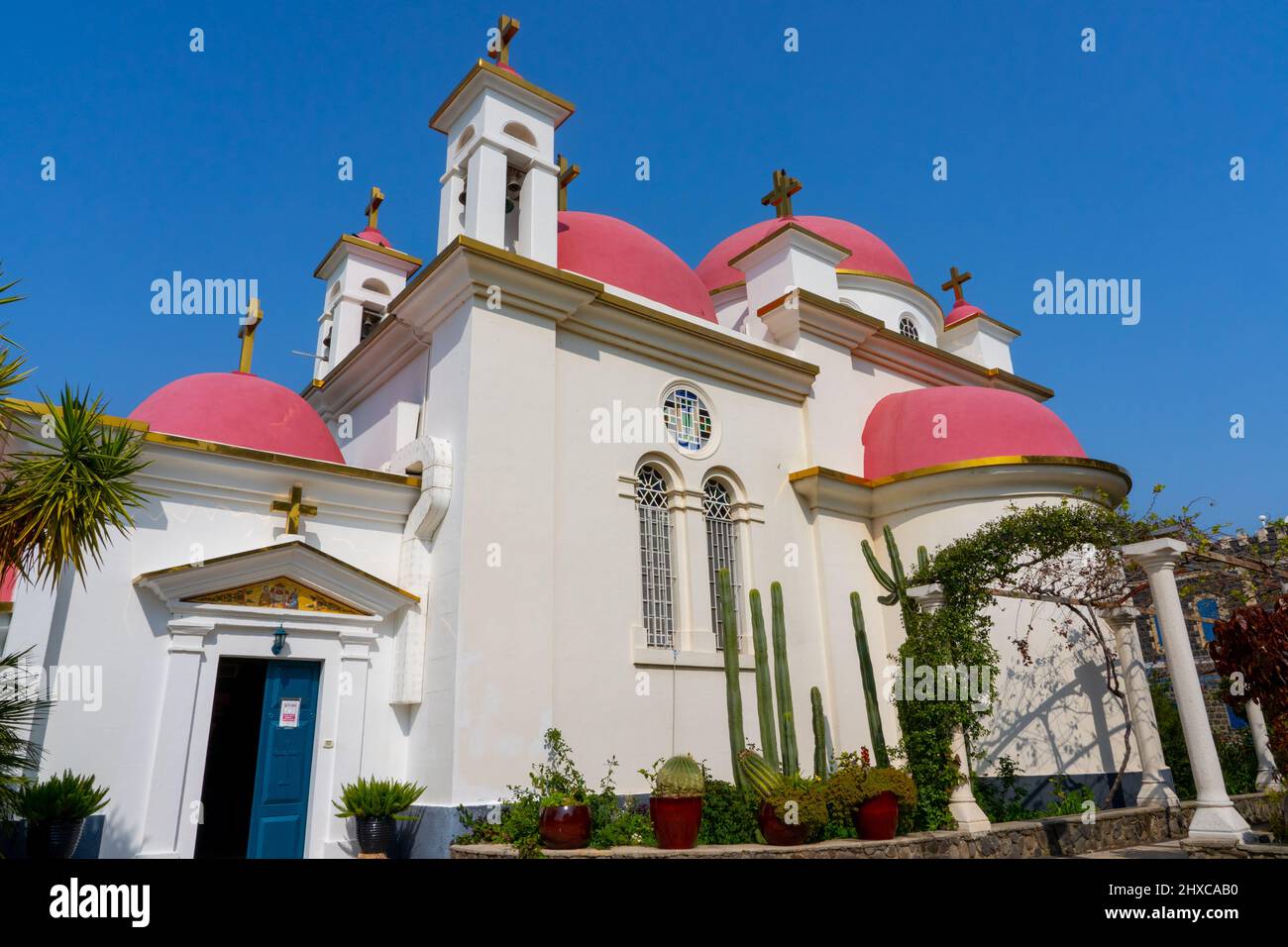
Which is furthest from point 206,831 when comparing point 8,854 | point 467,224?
point 467,224

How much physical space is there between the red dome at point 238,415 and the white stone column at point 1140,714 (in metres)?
12.6

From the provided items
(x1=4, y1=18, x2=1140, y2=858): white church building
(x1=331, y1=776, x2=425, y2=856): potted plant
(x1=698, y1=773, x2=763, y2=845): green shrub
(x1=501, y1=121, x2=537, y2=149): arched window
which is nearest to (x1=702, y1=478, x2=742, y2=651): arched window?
(x1=4, y1=18, x2=1140, y2=858): white church building

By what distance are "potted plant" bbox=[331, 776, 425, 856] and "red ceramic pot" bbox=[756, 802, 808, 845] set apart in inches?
Result: 155

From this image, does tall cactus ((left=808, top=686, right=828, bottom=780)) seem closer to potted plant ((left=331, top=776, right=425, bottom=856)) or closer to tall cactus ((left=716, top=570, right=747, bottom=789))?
tall cactus ((left=716, top=570, right=747, bottom=789))

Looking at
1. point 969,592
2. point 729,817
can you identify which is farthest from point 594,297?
point 729,817

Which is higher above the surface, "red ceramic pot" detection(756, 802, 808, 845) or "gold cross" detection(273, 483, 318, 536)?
"gold cross" detection(273, 483, 318, 536)

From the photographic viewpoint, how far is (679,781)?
28.7ft

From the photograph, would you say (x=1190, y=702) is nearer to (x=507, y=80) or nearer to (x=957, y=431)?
(x=957, y=431)

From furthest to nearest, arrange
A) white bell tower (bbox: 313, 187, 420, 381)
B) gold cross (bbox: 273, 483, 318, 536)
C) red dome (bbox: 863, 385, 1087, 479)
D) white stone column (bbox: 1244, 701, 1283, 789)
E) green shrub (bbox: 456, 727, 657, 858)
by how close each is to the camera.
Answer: white bell tower (bbox: 313, 187, 420, 381), red dome (bbox: 863, 385, 1087, 479), white stone column (bbox: 1244, 701, 1283, 789), gold cross (bbox: 273, 483, 318, 536), green shrub (bbox: 456, 727, 657, 858)

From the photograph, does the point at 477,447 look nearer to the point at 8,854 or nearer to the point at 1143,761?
the point at 8,854

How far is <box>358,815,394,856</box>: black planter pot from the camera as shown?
29.4 ft

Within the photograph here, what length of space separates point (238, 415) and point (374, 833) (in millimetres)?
5750

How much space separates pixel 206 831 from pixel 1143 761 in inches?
575

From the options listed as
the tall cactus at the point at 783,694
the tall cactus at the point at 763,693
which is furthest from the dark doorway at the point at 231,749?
the tall cactus at the point at 783,694
